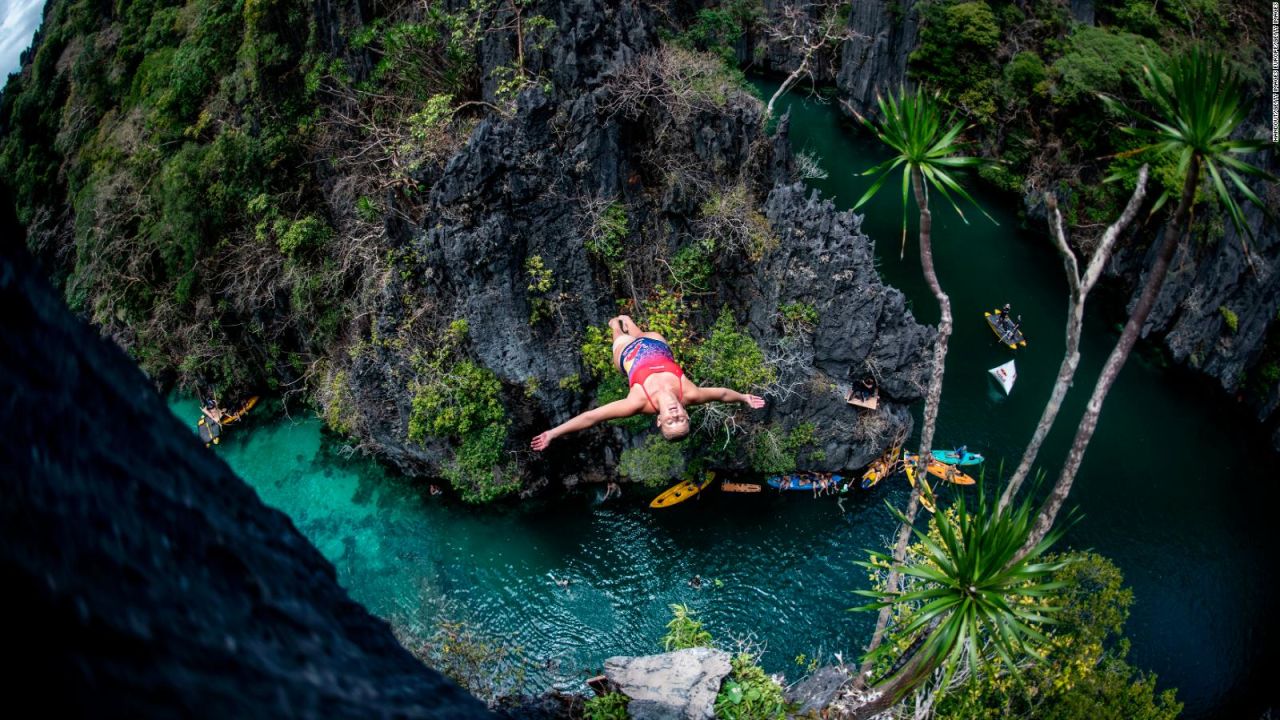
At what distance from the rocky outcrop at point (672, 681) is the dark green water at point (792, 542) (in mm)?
1631

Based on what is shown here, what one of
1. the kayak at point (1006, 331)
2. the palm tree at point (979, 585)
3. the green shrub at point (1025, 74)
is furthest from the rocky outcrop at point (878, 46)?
the palm tree at point (979, 585)

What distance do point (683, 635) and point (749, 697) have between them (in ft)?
7.46

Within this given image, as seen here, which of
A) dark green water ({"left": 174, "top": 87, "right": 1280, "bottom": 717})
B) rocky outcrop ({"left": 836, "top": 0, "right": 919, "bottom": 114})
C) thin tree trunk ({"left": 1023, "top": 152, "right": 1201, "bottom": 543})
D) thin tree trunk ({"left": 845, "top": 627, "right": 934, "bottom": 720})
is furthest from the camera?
rocky outcrop ({"left": 836, "top": 0, "right": 919, "bottom": 114})

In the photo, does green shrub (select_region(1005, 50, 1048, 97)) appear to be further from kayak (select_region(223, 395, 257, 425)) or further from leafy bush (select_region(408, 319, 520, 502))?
kayak (select_region(223, 395, 257, 425))

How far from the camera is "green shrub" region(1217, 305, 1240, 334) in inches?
858

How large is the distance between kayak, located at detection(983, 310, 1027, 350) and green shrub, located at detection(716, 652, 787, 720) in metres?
14.0

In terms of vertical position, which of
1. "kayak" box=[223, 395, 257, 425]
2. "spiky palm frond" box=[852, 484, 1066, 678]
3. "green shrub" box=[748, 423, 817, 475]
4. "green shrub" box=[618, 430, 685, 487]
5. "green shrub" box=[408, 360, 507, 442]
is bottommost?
"green shrub" box=[748, 423, 817, 475]

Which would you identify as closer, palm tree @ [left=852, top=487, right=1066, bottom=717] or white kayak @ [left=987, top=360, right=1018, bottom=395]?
palm tree @ [left=852, top=487, right=1066, bottom=717]

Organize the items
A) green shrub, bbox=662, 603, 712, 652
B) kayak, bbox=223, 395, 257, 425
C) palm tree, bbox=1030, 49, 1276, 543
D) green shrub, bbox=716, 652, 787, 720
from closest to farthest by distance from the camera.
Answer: palm tree, bbox=1030, 49, 1276, 543 < green shrub, bbox=716, 652, 787, 720 < green shrub, bbox=662, 603, 712, 652 < kayak, bbox=223, 395, 257, 425

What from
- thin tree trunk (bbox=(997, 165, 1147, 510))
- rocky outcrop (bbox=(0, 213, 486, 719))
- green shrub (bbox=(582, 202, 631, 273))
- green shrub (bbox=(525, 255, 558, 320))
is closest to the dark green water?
green shrub (bbox=(525, 255, 558, 320))

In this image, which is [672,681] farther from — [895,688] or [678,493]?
[678,493]

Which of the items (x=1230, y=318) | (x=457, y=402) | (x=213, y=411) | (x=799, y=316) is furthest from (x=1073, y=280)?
(x=213, y=411)

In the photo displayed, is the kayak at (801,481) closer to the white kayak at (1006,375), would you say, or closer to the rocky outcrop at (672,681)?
the rocky outcrop at (672,681)

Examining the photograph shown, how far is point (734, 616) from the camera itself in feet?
56.3
